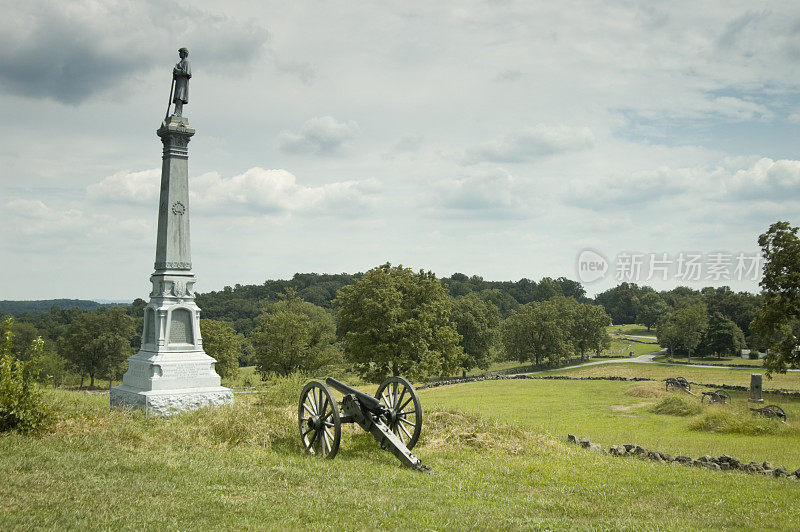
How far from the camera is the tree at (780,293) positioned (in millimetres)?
24344

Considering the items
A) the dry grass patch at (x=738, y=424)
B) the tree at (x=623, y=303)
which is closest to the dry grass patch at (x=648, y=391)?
the dry grass patch at (x=738, y=424)

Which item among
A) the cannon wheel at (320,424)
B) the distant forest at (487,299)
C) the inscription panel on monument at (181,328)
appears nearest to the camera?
the cannon wheel at (320,424)

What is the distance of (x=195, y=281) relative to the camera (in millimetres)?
19141

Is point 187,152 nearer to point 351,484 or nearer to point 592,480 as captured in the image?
point 351,484

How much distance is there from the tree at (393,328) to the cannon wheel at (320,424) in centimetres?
2187

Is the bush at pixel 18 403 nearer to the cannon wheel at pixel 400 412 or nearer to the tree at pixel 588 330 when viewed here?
the cannon wheel at pixel 400 412

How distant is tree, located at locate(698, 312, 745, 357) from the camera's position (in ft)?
200

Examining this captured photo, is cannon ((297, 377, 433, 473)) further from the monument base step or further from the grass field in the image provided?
the monument base step

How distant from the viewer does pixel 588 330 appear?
6281 cm

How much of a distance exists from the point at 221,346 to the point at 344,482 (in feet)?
112

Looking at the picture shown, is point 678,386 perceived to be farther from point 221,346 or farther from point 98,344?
point 98,344

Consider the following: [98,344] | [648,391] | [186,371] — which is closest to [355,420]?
[186,371]

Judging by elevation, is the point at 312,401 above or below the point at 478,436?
above

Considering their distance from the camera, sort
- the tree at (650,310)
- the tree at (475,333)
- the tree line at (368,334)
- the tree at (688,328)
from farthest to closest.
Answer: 1. the tree at (650,310)
2. the tree at (688,328)
3. the tree at (475,333)
4. the tree line at (368,334)
